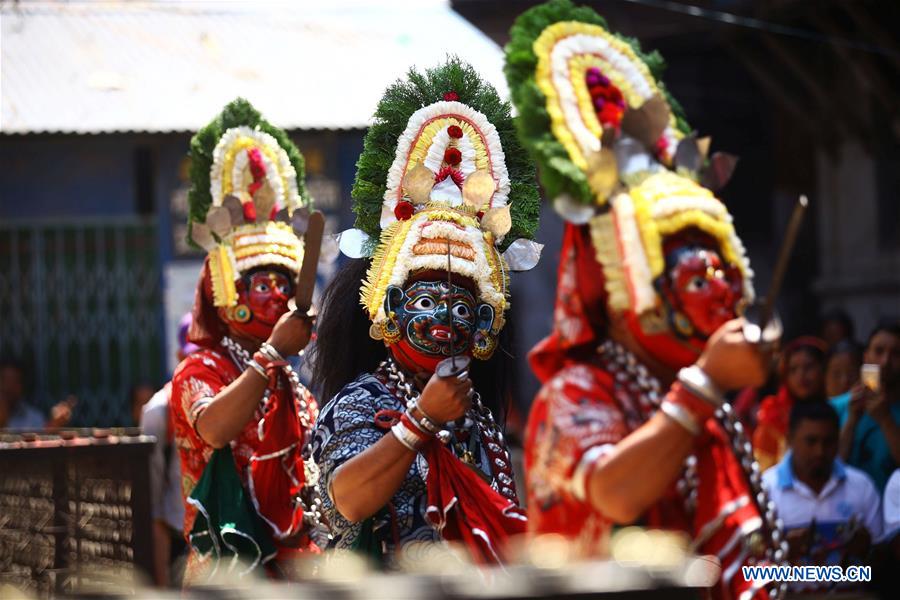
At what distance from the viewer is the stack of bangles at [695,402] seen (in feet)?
8.52

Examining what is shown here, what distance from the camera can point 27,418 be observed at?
9.22 metres

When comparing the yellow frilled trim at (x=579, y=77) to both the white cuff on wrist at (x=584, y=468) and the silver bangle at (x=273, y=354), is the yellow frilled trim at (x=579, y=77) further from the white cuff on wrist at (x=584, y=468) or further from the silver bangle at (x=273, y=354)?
the silver bangle at (x=273, y=354)

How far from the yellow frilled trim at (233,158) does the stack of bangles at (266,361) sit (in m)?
1.00

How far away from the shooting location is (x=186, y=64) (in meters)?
10.6

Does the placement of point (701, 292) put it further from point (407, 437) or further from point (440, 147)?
point (440, 147)

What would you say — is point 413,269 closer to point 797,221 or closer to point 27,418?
point 797,221

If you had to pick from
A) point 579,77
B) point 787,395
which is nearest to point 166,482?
point 787,395

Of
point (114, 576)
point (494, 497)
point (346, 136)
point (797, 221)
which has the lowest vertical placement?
point (114, 576)

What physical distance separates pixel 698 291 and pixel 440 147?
159 cm

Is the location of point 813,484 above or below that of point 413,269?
below

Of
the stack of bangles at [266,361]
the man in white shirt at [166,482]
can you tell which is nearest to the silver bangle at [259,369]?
the stack of bangles at [266,361]

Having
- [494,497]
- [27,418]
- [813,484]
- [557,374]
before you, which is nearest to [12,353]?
[27,418]

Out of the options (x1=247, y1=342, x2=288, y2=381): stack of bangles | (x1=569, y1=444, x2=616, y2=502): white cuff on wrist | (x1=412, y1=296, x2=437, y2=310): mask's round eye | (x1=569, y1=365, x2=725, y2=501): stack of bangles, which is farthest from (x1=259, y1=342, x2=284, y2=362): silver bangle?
(x1=569, y1=365, x2=725, y2=501): stack of bangles

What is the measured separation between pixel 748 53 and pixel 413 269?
7.72m
